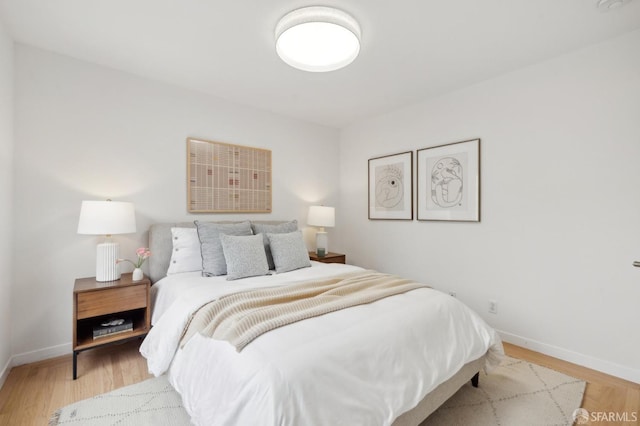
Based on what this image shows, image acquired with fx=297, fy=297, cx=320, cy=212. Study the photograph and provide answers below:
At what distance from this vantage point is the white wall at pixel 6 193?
6.70 ft

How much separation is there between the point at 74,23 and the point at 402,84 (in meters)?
2.71

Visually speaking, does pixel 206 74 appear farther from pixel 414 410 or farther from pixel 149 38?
pixel 414 410

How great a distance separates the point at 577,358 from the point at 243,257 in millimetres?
2846

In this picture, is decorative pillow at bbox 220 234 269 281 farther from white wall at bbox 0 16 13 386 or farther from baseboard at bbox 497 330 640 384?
baseboard at bbox 497 330 640 384

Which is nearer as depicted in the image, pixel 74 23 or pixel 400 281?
pixel 74 23

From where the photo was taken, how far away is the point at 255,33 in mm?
2158

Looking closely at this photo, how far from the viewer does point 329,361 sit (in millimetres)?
1235

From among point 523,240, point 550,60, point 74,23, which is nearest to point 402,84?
point 550,60

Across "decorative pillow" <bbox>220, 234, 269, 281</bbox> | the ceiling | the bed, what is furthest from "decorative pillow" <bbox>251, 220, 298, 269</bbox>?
the ceiling

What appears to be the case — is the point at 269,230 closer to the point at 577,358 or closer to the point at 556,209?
the point at 556,209

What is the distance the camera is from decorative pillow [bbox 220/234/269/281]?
244 centimetres

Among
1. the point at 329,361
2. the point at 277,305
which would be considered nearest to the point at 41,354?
the point at 277,305

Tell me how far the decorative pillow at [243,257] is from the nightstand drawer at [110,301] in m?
0.71

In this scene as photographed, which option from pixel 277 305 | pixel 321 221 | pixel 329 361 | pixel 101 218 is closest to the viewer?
pixel 329 361
